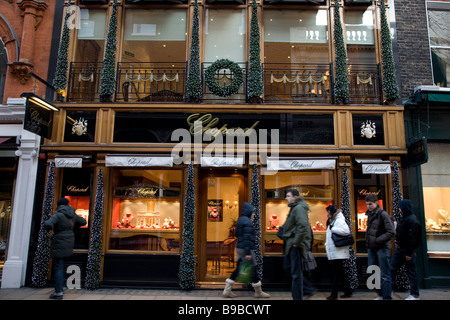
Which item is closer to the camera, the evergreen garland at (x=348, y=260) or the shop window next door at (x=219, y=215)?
the evergreen garland at (x=348, y=260)

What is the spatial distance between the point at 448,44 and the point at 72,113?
10215 mm

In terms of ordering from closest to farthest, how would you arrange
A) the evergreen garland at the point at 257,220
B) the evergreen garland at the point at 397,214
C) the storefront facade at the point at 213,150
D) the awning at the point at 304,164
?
the evergreen garland at the point at 397,214 → the evergreen garland at the point at 257,220 → the awning at the point at 304,164 → the storefront facade at the point at 213,150

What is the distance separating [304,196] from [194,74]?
13.5 ft

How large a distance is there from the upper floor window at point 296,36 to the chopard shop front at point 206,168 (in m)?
1.63

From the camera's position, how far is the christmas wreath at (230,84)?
8.48 metres

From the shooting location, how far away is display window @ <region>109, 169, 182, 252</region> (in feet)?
27.1

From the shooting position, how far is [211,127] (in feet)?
27.5

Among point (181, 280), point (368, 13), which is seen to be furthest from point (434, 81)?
point (181, 280)

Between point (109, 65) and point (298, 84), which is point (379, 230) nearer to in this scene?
point (298, 84)

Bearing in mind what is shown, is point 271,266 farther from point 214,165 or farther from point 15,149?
point 15,149

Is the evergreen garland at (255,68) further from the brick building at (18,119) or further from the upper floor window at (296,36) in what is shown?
the brick building at (18,119)

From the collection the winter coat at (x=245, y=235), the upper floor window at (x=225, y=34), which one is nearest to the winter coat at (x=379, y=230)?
the winter coat at (x=245, y=235)

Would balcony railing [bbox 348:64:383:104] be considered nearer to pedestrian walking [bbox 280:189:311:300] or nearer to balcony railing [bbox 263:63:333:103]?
balcony railing [bbox 263:63:333:103]

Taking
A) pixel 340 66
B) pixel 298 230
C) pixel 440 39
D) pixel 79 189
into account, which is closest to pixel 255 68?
pixel 340 66
